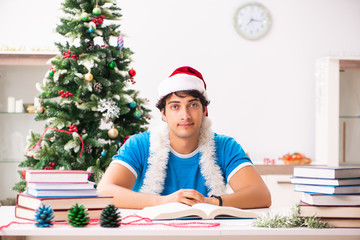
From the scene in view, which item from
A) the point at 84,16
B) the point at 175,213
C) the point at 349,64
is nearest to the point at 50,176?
the point at 175,213

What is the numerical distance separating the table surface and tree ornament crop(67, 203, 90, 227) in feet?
0.06

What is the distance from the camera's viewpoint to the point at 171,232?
125 cm

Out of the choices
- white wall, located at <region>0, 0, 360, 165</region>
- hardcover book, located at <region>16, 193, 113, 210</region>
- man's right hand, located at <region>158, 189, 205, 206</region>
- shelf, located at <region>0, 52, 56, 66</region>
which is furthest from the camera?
white wall, located at <region>0, 0, 360, 165</region>

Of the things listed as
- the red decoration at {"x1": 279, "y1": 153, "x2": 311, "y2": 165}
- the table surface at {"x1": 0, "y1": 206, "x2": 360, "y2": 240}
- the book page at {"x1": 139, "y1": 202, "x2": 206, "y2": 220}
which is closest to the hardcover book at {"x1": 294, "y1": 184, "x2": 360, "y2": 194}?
the table surface at {"x1": 0, "y1": 206, "x2": 360, "y2": 240}

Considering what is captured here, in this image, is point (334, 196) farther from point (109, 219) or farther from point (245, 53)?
point (245, 53)

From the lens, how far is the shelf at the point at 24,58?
4230 millimetres

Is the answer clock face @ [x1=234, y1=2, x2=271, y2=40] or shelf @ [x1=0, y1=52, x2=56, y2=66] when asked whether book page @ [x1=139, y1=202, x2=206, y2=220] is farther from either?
clock face @ [x1=234, y1=2, x2=271, y2=40]

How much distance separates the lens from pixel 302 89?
5062mm

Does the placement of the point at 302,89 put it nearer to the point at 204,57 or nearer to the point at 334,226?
the point at 204,57

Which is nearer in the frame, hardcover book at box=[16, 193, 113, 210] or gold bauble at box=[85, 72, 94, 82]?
hardcover book at box=[16, 193, 113, 210]

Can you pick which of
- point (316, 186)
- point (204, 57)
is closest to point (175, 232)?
point (316, 186)

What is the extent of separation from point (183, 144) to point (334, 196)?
0.97 m

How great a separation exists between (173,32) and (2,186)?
2.22 m

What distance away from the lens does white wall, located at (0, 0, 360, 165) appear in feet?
16.2
